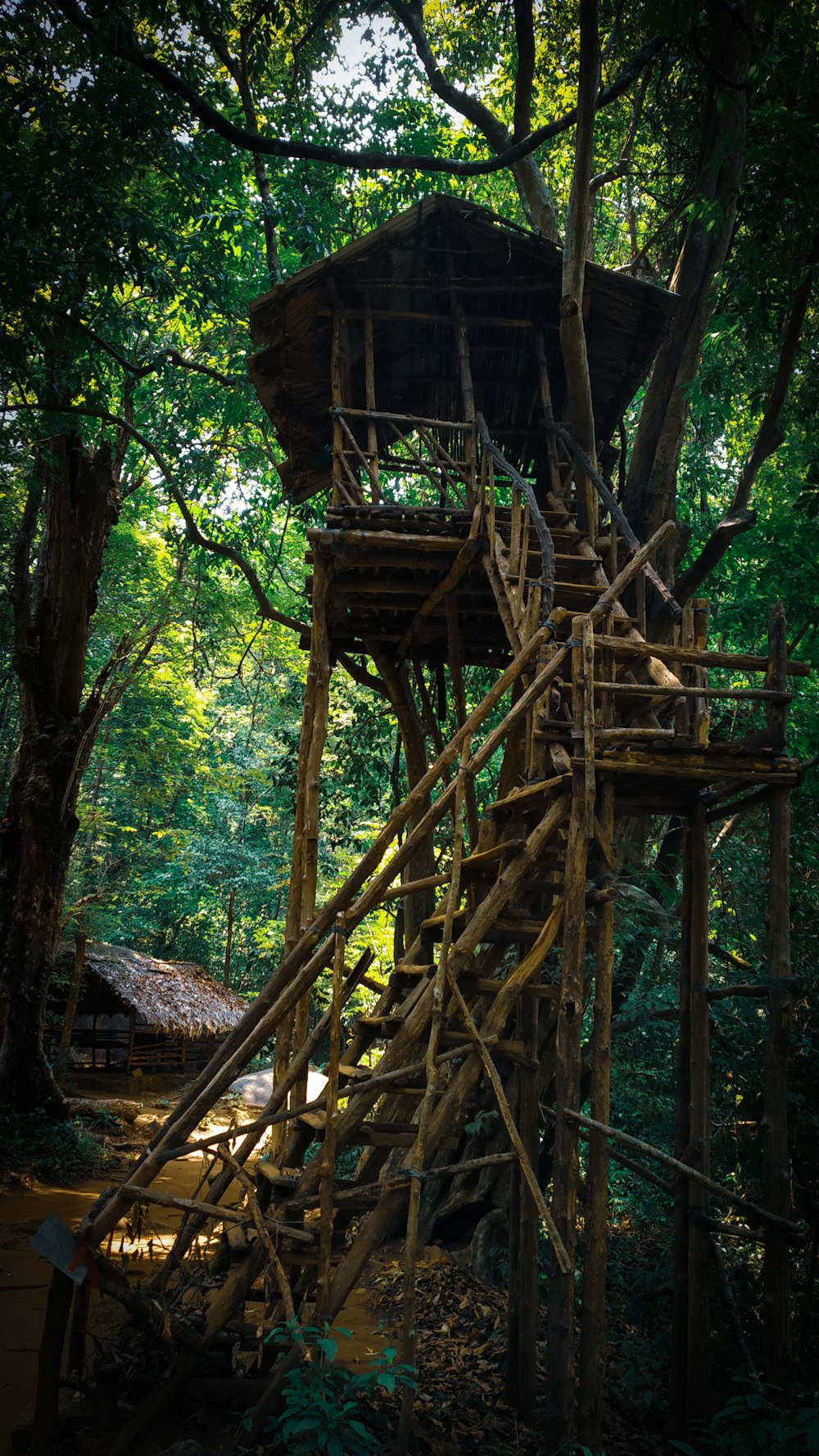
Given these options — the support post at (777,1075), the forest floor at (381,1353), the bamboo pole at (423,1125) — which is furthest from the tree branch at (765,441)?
the forest floor at (381,1353)

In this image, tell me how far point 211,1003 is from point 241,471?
38.0 ft

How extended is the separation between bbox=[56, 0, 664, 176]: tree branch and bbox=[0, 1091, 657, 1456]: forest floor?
8.21m

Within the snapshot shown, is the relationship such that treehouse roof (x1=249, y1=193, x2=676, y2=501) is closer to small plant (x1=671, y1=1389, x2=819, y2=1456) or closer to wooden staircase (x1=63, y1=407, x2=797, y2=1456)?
wooden staircase (x1=63, y1=407, x2=797, y2=1456)

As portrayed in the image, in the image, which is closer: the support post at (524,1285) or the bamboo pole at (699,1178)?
the bamboo pole at (699,1178)

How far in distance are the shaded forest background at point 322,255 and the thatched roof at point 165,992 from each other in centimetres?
136

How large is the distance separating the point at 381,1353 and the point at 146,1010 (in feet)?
44.2

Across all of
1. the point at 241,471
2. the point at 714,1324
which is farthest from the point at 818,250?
the point at 241,471

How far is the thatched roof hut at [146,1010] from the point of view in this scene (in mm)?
18969

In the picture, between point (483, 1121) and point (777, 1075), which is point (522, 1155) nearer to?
point (777, 1075)

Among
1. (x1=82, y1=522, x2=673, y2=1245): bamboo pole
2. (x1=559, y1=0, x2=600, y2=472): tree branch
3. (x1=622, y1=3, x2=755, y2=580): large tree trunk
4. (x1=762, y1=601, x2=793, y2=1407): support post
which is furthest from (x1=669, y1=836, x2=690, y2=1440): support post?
(x1=622, y1=3, x2=755, y2=580): large tree trunk

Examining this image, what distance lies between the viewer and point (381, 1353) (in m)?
6.38

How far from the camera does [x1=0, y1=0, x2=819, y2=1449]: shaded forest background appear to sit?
7.05 meters

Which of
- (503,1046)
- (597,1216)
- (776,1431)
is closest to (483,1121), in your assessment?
(503,1046)

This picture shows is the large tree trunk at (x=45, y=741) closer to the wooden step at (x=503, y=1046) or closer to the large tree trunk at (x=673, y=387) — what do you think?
the large tree trunk at (x=673, y=387)
